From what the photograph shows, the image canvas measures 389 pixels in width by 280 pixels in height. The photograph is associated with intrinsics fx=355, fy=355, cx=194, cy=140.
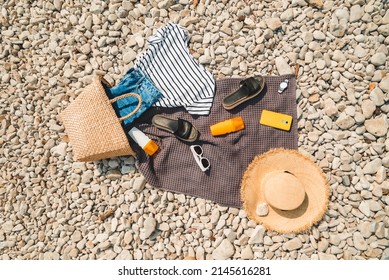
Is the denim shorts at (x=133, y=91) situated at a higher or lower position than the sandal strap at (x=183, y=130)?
higher

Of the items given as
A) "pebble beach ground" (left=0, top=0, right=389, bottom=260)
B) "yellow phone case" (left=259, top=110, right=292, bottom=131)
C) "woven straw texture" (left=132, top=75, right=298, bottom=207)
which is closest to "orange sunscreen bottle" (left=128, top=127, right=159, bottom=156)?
"woven straw texture" (left=132, top=75, right=298, bottom=207)

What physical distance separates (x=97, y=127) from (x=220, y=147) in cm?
104

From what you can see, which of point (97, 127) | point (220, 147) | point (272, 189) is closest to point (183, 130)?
point (220, 147)

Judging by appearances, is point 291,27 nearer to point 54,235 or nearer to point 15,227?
point 54,235

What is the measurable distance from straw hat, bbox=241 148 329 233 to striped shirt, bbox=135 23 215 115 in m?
0.68

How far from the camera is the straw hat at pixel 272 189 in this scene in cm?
285

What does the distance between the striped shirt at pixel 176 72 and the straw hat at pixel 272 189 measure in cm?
68

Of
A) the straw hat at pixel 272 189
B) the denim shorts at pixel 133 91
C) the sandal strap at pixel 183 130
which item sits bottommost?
the straw hat at pixel 272 189

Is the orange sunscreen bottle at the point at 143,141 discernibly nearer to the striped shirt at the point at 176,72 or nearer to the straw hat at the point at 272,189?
the striped shirt at the point at 176,72

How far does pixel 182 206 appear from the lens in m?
3.05

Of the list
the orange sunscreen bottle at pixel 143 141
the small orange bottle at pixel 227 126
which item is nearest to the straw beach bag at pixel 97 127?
the orange sunscreen bottle at pixel 143 141

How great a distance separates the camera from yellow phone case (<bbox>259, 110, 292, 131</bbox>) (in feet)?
9.83

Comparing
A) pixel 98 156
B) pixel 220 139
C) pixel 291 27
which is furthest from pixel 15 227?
pixel 291 27

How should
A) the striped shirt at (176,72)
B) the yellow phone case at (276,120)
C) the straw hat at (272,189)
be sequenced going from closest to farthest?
the straw hat at (272,189) < the yellow phone case at (276,120) < the striped shirt at (176,72)
